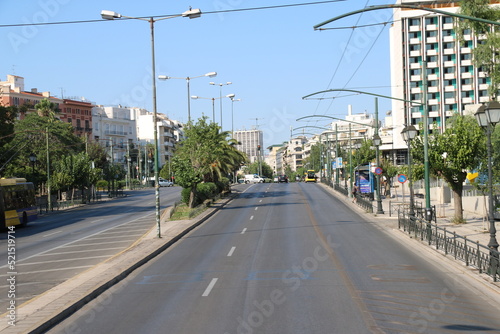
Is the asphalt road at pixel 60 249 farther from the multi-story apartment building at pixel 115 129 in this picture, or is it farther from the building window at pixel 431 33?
the multi-story apartment building at pixel 115 129

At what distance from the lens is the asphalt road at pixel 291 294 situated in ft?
32.3

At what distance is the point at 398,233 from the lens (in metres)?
25.2

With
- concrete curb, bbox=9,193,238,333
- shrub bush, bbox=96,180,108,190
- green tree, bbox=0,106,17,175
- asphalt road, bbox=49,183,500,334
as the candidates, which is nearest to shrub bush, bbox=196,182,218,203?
green tree, bbox=0,106,17,175

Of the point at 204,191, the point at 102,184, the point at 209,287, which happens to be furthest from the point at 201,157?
the point at 102,184

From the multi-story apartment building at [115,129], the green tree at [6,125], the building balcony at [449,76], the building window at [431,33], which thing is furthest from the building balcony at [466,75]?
the green tree at [6,125]

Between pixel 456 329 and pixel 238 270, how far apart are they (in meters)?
7.59

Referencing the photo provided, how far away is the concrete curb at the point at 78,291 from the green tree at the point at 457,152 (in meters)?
15.4

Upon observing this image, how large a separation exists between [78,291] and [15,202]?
2458 cm

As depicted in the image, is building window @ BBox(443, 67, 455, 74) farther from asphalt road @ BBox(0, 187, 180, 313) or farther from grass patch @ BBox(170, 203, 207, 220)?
asphalt road @ BBox(0, 187, 180, 313)

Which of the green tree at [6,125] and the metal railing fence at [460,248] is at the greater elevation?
the green tree at [6,125]

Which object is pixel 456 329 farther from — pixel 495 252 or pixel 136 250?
pixel 136 250

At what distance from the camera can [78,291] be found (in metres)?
12.7

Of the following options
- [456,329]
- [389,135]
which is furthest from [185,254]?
[389,135]

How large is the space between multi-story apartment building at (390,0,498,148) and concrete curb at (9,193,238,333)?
83.1m
